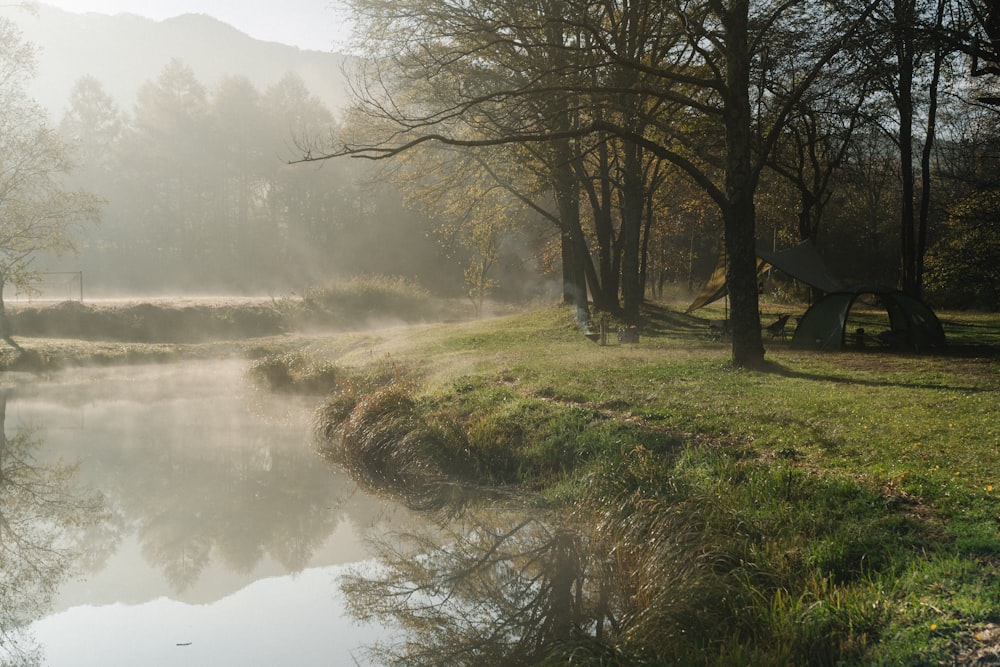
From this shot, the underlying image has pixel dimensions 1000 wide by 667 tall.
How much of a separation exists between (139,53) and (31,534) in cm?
13589

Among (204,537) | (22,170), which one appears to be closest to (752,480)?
(204,537)

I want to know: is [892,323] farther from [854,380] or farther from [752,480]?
[752,480]

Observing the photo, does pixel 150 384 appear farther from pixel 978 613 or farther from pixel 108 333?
pixel 978 613

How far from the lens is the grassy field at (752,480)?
18.7ft

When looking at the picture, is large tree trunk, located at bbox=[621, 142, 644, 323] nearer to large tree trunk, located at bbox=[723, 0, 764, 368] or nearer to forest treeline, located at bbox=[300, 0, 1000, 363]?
forest treeline, located at bbox=[300, 0, 1000, 363]

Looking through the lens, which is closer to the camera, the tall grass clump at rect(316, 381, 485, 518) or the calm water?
the calm water

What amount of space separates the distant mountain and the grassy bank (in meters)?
76.2

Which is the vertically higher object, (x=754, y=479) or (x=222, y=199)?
(x=222, y=199)

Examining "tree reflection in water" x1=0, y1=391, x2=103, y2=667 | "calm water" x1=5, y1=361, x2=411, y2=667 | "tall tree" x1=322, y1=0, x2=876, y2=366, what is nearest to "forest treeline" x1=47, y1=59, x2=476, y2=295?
"calm water" x1=5, y1=361, x2=411, y2=667

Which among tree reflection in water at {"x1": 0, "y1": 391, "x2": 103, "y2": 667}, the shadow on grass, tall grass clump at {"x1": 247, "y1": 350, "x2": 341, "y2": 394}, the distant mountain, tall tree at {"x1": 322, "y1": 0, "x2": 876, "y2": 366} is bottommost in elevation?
tree reflection in water at {"x1": 0, "y1": 391, "x2": 103, "y2": 667}

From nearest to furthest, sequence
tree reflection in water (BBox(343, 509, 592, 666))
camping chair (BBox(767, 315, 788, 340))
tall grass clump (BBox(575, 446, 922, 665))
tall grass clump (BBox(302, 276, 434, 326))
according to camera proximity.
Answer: tall grass clump (BBox(575, 446, 922, 665)) → tree reflection in water (BBox(343, 509, 592, 666)) → camping chair (BBox(767, 315, 788, 340)) → tall grass clump (BBox(302, 276, 434, 326))

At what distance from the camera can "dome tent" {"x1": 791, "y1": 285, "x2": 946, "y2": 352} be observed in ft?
59.3

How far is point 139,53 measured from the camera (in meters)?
128

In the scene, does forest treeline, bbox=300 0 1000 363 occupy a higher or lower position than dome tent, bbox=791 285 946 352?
higher
